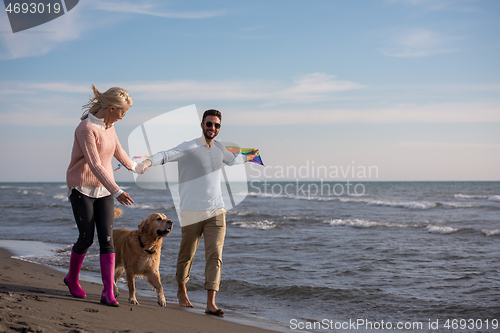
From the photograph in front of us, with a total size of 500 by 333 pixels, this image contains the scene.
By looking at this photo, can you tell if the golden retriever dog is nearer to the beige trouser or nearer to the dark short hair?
the beige trouser

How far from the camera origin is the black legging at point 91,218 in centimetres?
359

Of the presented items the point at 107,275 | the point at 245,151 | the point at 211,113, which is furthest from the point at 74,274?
the point at 245,151

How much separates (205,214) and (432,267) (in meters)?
5.02

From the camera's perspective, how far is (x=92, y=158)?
3.47 meters

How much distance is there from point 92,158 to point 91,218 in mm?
588

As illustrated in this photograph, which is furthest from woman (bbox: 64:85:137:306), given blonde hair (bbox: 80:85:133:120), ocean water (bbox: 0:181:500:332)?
ocean water (bbox: 0:181:500:332)

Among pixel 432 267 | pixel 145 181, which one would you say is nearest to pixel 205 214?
pixel 145 181

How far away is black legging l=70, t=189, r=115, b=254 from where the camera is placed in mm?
3592

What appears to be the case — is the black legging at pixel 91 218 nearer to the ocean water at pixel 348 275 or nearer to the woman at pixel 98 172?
the woman at pixel 98 172

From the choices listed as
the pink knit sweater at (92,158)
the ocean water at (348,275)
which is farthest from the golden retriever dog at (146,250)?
the pink knit sweater at (92,158)

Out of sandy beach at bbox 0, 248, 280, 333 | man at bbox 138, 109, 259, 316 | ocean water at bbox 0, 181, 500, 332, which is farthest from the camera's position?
ocean water at bbox 0, 181, 500, 332

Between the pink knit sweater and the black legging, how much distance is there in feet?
0.49

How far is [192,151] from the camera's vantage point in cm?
416

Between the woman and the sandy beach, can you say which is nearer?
the sandy beach
